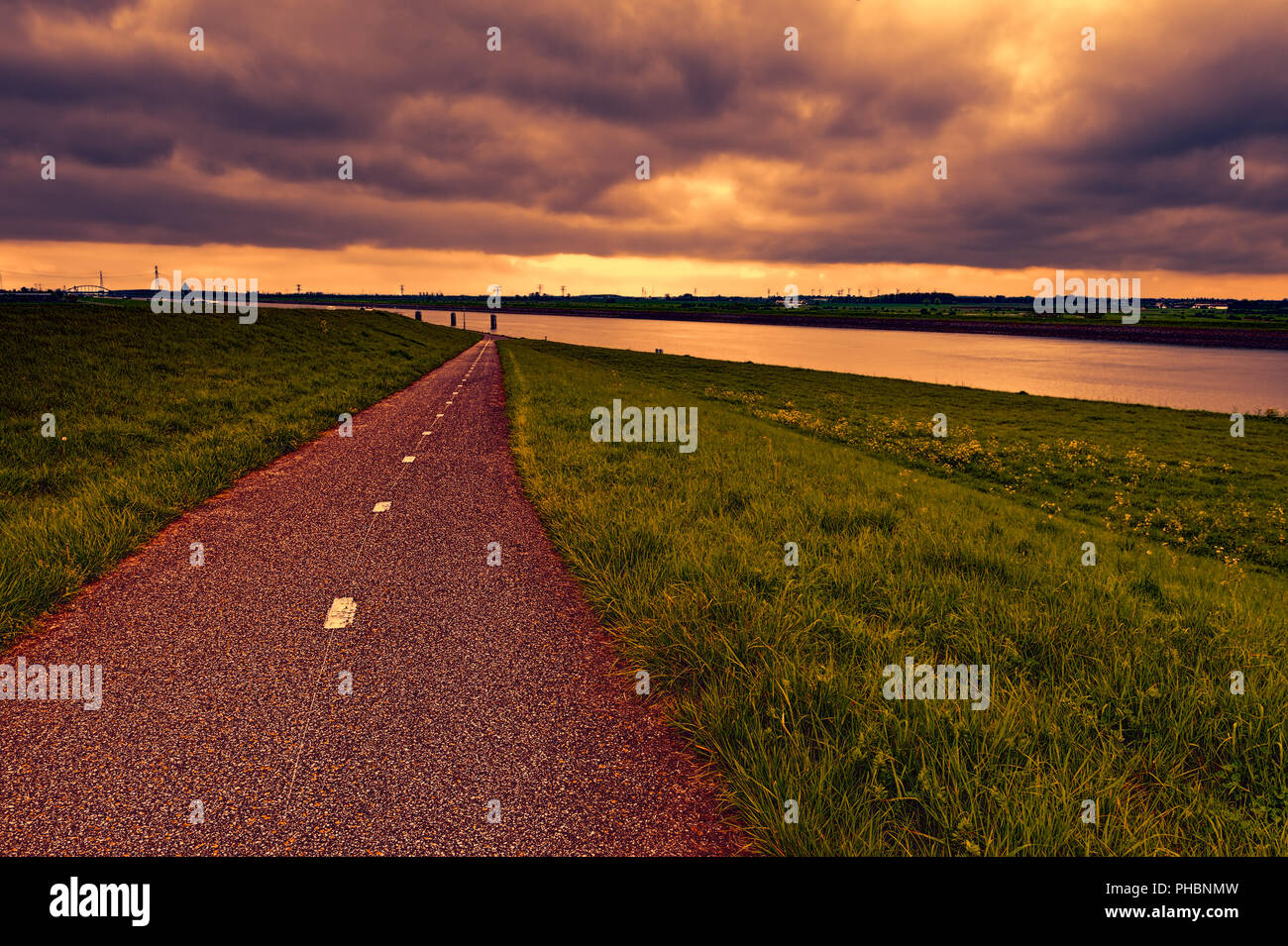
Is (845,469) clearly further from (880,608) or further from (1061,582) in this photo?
(880,608)

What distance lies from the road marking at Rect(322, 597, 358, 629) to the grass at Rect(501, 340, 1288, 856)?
213 cm

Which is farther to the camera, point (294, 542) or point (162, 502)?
point (162, 502)

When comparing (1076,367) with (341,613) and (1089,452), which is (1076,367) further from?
(341,613)

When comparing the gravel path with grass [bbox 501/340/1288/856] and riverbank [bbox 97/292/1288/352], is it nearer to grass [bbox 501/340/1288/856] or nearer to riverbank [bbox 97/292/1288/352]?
grass [bbox 501/340/1288/856]

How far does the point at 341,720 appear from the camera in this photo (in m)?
3.61

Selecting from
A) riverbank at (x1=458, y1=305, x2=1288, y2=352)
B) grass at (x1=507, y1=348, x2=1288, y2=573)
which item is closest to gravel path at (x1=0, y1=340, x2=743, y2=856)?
grass at (x1=507, y1=348, x2=1288, y2=573)

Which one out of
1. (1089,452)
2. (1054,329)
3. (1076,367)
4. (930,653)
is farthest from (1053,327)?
(930,653)

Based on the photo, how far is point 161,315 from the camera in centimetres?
2964

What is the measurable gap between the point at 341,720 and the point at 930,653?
4.17 meters

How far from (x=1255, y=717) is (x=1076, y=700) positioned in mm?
1008

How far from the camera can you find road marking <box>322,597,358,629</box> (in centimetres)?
486

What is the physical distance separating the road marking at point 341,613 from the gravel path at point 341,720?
5cm

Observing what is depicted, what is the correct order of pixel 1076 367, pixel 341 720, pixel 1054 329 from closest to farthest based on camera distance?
pixel 341 720 < pixel 1076 367 < pixel 1054 329

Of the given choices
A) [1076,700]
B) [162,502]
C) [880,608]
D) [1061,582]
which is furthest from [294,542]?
[1061,582]
